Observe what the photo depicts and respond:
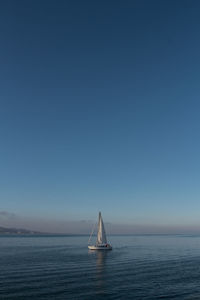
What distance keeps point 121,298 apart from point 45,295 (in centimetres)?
1319

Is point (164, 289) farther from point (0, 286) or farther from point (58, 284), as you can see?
point (0, 286)

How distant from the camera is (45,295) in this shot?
44.5m

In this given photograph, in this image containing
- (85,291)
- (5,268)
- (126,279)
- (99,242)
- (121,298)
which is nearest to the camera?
(121,298)

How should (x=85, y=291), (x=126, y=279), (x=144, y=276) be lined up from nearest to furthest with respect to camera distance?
(x=85, y=291), (x=126, y=279), (x=144, y=276)

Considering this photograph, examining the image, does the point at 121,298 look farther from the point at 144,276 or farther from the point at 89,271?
the point at 89,271

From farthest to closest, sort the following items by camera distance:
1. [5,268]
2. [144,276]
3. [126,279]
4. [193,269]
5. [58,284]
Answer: [193,269] < [5,268] < [144,276] < [126,279] < [58,284]

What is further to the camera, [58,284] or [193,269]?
[193,269]

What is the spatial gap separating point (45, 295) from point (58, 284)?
27.9 feet

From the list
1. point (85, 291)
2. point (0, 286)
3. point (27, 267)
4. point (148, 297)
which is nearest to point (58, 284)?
point (85, 291)

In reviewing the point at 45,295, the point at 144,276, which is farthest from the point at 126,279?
the point at 45,295

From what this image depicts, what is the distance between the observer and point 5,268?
7094 cm

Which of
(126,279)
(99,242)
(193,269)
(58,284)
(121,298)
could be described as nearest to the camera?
(121,298)

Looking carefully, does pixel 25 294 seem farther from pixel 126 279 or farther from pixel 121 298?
pixel 126 279

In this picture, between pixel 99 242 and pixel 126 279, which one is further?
pixel 99 242
